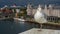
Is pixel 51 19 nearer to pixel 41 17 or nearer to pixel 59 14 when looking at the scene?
pixel 59 14

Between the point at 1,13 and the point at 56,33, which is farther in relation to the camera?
the point at 1,13

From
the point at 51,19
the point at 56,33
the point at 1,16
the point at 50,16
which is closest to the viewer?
the point at 56,33

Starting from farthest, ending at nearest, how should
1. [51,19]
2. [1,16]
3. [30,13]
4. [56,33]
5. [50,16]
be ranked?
[1,16], [30,13], [50,16], [51,19], [56,33]

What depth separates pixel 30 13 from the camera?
24.0 metres

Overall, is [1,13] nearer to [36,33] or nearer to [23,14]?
[23,14]

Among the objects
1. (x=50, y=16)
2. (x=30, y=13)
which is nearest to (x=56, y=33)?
(x=50, y=16)

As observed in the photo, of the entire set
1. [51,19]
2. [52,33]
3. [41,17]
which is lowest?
[51,19]

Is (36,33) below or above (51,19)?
above

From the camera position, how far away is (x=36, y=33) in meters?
1.44

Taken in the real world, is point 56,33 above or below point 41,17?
below

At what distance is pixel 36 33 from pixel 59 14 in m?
21.3

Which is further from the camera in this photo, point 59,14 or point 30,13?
point 30,13

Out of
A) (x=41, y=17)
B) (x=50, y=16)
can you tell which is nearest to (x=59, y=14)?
(x=50, y=16)

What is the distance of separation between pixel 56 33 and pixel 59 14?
2125cm
